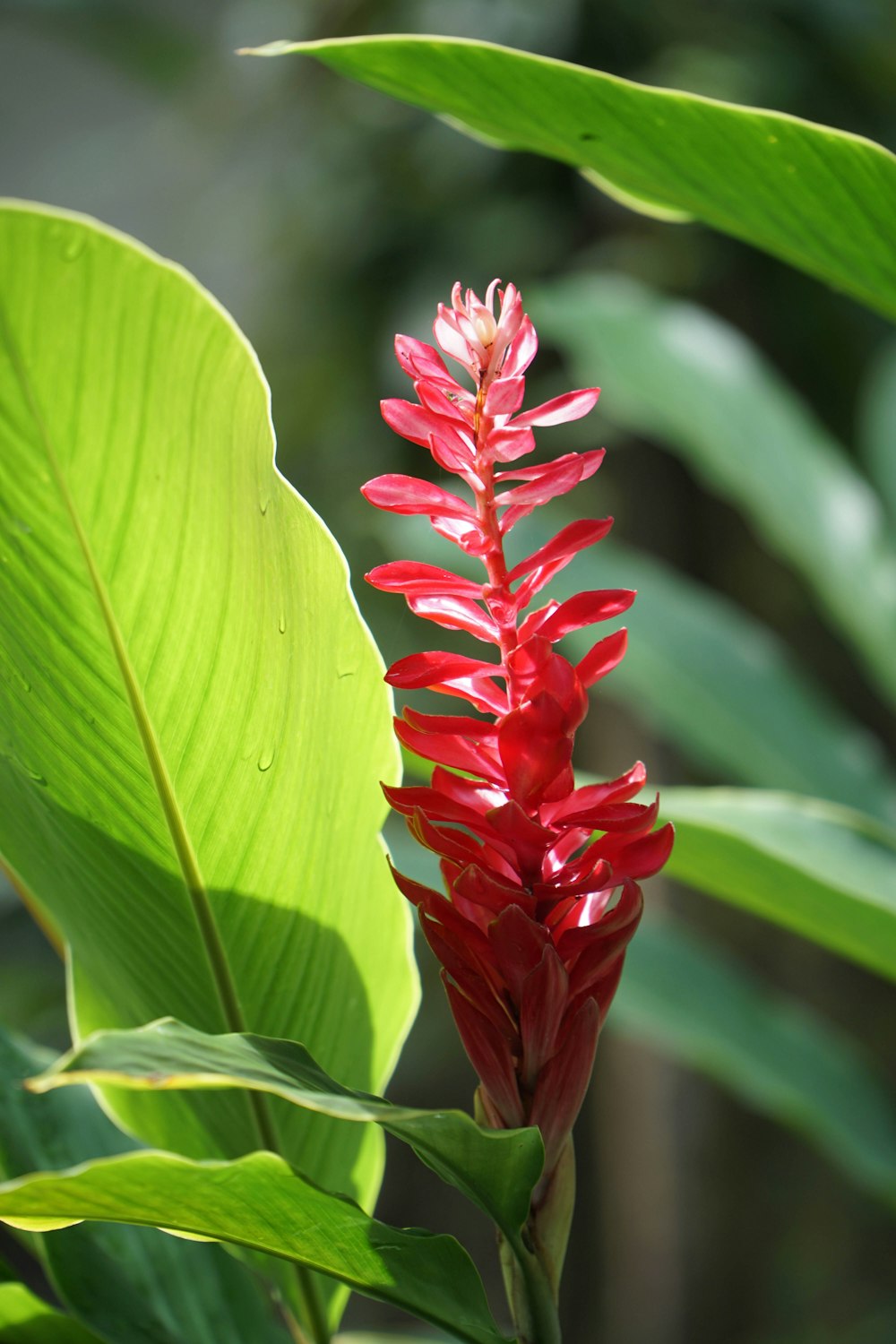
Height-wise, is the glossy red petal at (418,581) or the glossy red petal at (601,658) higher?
the glossy red petal at (418,581)

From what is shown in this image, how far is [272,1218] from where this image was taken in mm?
306

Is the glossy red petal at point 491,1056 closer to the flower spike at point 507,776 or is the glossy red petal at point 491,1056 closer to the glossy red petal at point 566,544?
the flower spike at point 507,776

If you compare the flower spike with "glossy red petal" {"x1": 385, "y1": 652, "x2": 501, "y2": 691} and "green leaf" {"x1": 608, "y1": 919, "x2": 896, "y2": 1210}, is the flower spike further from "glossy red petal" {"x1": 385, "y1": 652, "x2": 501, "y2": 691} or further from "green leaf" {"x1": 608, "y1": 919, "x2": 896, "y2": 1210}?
"green leaf" {"x1": 608, "y1": 919, "x2": 896, "y2": 1210}

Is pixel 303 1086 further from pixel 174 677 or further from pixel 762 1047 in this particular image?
pixel 762 1047

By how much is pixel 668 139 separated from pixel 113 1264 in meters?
0.46

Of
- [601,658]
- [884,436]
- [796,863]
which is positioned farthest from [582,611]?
[884,436]

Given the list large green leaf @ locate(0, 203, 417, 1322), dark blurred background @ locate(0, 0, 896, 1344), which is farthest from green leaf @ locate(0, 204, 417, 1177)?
dark blurred background @ locate(0, 0, 896, 1344)

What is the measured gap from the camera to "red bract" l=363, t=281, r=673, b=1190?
0.30 meters

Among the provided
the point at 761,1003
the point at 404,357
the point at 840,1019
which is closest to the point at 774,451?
the point at 761,1003

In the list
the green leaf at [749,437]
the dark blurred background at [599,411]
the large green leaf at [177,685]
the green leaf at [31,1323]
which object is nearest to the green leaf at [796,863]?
the large green leaf at [177,685]

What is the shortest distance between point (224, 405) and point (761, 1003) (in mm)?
846

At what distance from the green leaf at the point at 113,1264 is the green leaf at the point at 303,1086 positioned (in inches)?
7.3

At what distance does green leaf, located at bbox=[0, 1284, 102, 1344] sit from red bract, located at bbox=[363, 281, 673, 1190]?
7.6 inches

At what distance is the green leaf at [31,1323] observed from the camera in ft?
1.29
